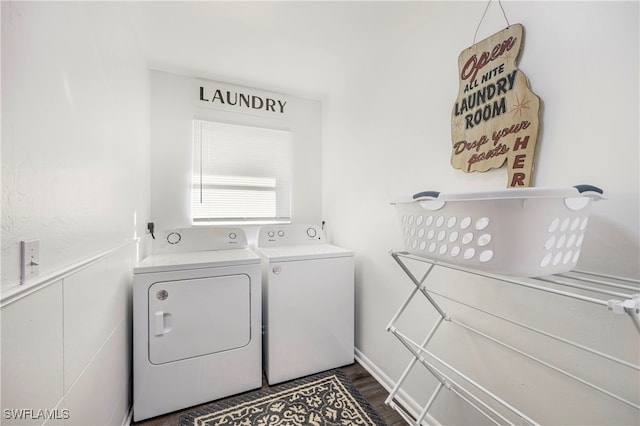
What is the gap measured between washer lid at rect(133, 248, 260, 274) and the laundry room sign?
4.42 ft

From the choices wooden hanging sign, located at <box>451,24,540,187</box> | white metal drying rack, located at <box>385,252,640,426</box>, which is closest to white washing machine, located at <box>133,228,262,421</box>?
white metal drying rack, located at <box>385,252,640,426</box>

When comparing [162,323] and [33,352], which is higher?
[33,352]

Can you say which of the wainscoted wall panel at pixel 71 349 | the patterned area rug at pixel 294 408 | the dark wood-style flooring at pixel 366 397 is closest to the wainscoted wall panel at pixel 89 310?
the wainscoted wall panel at pixel 71 349

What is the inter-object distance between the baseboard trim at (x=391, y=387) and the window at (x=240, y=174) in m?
1.44

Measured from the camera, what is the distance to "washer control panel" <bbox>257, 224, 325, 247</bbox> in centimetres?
229

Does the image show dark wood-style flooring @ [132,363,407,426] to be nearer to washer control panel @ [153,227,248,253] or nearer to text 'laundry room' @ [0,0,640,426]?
text 'laundry room' @ [0,0,640,426]

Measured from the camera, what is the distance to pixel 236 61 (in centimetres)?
207

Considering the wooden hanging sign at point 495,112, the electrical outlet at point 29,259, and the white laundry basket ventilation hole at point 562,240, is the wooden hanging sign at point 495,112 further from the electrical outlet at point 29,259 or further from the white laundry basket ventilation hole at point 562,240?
the electrical outlet at point 29,259

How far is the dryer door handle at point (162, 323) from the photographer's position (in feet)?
5.05

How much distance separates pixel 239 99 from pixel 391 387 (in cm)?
270

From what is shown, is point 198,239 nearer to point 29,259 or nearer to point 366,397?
point 29,259

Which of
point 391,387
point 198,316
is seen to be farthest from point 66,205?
point 391,387

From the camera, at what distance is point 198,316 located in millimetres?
1624

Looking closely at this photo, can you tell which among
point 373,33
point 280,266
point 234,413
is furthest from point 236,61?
point 234,413
